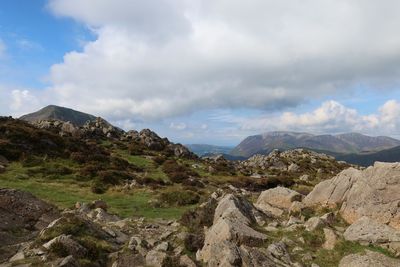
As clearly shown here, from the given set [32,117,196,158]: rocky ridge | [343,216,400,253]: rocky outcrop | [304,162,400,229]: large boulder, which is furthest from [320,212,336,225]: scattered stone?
[32,117,196,158]: rocky ridge

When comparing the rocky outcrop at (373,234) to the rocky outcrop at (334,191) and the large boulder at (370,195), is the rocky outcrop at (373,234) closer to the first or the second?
the large boulder at (370,195)

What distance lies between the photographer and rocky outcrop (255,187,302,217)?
82.1 feet

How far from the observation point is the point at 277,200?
87.0 feet

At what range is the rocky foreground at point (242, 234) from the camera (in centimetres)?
1603

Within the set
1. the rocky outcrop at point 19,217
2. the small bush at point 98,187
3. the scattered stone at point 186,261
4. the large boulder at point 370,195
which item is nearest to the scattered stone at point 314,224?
the large boulder at point 370,195

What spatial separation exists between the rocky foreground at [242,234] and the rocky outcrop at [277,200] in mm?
474

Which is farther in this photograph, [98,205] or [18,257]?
[98,205]

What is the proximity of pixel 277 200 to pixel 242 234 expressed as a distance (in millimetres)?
9766

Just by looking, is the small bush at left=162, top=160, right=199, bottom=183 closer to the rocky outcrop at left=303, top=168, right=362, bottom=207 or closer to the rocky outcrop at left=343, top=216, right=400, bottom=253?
the rocky outcrop at left=303, top=168, right=362, bottom=207

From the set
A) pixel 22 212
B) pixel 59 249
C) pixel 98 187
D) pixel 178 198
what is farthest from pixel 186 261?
pixel 98 187

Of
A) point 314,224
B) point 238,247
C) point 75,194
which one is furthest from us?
point 75,194

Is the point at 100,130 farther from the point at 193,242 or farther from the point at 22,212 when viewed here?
the point at 193,242

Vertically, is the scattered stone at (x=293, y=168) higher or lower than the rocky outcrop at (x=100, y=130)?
lower

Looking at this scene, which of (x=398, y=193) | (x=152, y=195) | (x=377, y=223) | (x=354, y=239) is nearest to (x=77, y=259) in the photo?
(x=354, y=239)
